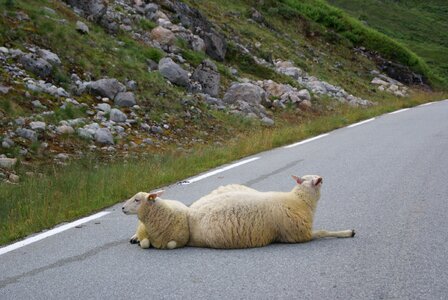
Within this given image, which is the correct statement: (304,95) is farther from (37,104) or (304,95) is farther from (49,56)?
(37,104)

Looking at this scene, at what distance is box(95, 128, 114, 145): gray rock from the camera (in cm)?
1364

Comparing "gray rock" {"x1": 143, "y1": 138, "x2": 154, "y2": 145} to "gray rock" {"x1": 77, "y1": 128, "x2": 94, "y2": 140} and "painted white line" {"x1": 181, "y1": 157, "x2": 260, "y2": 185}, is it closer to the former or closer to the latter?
"gray rock" {"x1": 77, "y1": 128, "x2": 94, "y2": 140}

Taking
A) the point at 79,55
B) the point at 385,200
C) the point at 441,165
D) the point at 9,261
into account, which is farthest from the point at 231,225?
the point at 79,55

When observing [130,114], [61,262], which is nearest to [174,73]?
[130,114]

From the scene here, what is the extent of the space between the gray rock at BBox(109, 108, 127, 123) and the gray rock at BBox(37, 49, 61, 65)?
1936 mm

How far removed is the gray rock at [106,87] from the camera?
1567 cm

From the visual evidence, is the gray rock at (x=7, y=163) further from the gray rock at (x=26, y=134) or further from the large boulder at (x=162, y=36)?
the large boulder at (x=162, y=36)

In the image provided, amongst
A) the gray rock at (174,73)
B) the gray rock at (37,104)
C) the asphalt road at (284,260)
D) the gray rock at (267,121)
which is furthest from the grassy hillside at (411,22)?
the asphalt road at (284,260)

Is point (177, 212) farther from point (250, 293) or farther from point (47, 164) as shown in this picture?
point (47, 164)

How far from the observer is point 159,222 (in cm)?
673

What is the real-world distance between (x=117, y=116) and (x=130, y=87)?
1951mm

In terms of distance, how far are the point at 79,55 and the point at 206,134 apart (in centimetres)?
383

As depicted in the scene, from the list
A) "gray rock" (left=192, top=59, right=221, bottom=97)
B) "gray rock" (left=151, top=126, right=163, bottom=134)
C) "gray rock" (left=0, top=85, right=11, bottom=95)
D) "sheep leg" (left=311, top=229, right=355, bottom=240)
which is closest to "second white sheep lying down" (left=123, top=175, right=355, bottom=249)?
"sheep leg" (left=311, top=229, right=355, bottom=240)

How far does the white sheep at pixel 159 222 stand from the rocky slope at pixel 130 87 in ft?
15.8
